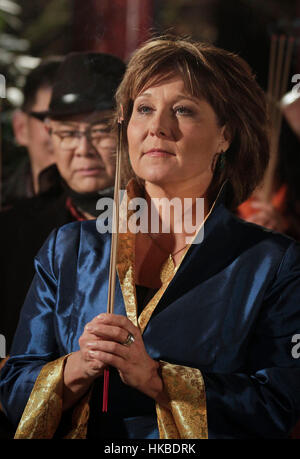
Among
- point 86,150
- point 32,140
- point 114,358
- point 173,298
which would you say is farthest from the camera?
point 32,140

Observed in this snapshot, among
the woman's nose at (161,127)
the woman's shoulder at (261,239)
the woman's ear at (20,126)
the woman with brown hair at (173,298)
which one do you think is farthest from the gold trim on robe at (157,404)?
the woman's ear at (20,126)

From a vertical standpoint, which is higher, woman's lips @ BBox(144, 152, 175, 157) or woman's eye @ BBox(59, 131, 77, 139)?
woman's eye @ BBox(59, 131, 77, 139)

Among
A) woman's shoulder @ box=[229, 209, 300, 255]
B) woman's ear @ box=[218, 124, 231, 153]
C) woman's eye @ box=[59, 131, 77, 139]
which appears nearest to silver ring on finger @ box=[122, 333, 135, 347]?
woman's shoulder @ box=[229, 209, 300, 255]

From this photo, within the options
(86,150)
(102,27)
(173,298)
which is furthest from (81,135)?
(173,298)

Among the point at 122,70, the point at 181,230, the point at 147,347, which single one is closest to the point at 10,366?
the point at 147,347

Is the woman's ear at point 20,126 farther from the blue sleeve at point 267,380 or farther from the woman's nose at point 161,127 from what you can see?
the blue sleeve at point 267,380

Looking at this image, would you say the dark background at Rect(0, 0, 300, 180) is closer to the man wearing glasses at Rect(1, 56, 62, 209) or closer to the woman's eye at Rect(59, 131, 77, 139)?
the man wearing glasses at Rect(1, 56, 62, 209)

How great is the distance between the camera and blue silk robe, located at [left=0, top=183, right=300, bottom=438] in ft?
3.26

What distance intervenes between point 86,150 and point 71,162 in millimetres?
55

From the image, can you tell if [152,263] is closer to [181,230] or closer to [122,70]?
[181,230]

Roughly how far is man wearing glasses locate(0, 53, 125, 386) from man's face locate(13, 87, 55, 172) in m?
0.02

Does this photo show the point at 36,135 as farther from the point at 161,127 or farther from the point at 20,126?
the point at 161,127

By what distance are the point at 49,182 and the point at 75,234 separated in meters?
0.24

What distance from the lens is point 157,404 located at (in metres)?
0.98
